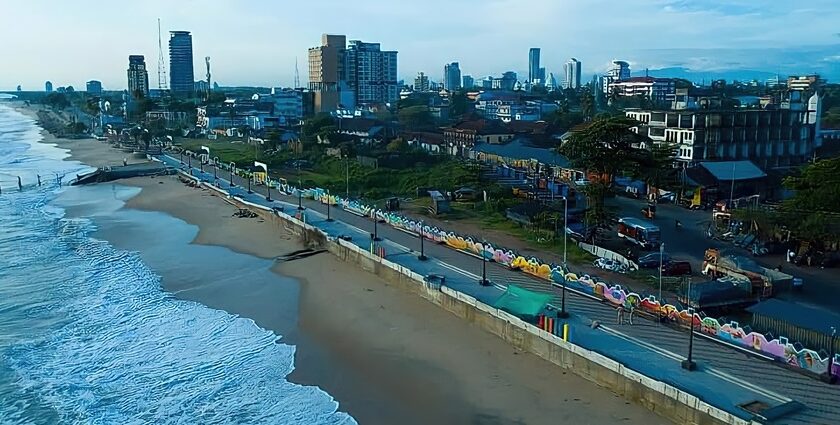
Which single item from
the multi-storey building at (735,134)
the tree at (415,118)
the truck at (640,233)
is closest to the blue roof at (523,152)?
the multi-storey building at (735,134)

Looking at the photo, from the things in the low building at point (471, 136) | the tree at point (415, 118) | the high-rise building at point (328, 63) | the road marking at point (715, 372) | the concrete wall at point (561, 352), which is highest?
the high-rise building at point (328, 63)

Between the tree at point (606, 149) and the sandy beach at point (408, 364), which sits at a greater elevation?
the tree at point (606, 149)

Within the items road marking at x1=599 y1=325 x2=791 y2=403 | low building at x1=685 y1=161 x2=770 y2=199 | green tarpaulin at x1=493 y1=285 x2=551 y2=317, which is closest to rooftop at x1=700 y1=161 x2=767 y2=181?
low building at x1=685 y1=161 x2=770 y2=199

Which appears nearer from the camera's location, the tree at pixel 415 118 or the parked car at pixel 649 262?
the parked car at pixel 649 262

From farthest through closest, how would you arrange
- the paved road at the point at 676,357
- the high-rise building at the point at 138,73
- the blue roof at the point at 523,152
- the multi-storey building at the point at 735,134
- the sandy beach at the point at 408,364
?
the high-rise building at the point at 138,73 < the blue roof at the point at 523,152 < the multi-storey building at the point at 735,134 < the sandy beach at the point at 408,364 < the paved road at the point at 676,357

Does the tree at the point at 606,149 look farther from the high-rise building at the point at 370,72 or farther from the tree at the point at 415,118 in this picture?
the high-rise building at the point at 370,72

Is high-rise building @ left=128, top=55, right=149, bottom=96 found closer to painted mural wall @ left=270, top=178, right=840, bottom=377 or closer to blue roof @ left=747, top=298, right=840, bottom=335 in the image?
painted mural wall @ left=270, top=178, right=840, bottom=377

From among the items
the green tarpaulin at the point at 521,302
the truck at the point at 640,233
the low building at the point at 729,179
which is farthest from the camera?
the low building at the point at 729,179

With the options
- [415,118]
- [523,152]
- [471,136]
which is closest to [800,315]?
[523,152]

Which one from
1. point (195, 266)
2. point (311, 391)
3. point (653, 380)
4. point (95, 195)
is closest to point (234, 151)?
point (95, 195)
